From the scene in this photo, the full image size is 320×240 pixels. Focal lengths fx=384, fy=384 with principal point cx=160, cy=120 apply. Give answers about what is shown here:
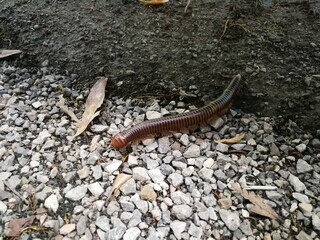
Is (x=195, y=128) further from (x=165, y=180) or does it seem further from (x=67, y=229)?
(x=67, y=229)

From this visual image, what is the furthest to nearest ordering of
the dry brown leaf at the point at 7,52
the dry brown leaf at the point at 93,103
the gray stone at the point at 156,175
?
the dry brown leaf at the point at 7,52 < the dry brown leaf at the point at 93,103 < the gray stone at the point at 156,175

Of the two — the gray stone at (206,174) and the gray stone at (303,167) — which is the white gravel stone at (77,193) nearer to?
the gray stone at (206,174)

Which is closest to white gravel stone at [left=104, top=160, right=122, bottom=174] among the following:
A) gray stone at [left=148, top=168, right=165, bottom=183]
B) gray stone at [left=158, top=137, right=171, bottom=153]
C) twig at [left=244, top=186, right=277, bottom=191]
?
gray stone at [left=148, top=168, right=165, bottom=183]

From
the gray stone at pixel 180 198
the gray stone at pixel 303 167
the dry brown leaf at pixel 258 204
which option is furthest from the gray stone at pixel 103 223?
the gray stone at pixel 303 167

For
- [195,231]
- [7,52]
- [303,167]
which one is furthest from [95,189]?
[7,52]

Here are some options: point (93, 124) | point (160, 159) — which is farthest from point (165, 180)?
point (93, 124)

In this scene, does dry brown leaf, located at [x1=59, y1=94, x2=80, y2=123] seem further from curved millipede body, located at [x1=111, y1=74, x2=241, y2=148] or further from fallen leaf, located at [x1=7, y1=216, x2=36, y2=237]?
fallen leaf, located at [x1=7, y1=216, x2=36, y2=237]
